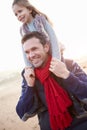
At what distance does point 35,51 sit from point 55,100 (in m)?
0.46

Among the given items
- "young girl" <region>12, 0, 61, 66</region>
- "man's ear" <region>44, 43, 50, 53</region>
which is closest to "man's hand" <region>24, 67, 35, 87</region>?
"man's ear" <region>44, 43, 50, 53</region>

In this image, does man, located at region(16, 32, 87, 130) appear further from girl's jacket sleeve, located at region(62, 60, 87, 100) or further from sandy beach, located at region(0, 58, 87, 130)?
sandy beach, located at region(0, 58, 87, 130)

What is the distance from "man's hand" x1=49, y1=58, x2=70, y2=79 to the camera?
8.96 ft

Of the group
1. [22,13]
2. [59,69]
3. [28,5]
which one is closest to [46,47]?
[59,69]

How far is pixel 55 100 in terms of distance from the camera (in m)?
2.86

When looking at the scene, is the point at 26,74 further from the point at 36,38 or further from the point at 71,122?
the point at 71,122

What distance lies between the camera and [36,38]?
9.39ft

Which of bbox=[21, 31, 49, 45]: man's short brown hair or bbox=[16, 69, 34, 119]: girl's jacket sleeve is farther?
bbox=[16, 69, 34, 119]: girl's jacket sleeve

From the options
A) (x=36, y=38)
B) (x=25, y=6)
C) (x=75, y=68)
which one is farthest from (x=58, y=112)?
(x=25, y=6)

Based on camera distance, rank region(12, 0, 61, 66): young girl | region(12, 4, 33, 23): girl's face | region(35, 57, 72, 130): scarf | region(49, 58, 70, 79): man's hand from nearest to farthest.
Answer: region(49, 58, 70, 79): man's hand → region(35, 57, 72, 130): scarf → region(12, 0, 61, 66): young girl → region(12, 4, 33, 23): girl's face

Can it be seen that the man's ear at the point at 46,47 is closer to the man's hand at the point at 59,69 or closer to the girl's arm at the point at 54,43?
the girl's arm at the point at 54,43

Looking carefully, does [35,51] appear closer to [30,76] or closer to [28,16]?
[30,76]

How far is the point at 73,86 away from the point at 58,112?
0.28 m

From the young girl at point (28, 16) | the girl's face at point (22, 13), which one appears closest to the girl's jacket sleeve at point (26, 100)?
the young girl at point (28, 16)
